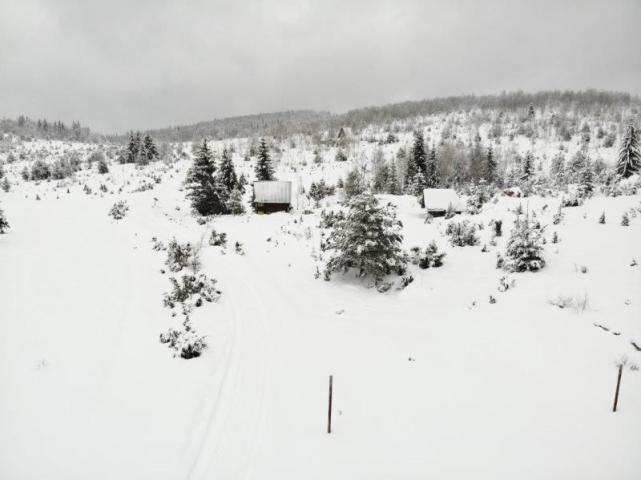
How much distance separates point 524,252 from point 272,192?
81.7 feet

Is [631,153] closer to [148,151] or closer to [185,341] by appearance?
[185,341]

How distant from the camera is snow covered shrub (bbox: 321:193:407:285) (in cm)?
1355

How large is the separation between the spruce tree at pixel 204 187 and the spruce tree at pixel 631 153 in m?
41.0

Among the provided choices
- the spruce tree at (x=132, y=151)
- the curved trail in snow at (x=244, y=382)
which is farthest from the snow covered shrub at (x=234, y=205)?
the spruce tree at (x=132, y=151)

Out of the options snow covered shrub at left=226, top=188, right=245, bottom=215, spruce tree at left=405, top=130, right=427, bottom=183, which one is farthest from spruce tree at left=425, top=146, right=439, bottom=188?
snow covered shrub at left=226, top=188, right=245, bottom=215

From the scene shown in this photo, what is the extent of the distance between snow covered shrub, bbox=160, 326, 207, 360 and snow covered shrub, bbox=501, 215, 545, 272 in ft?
36.1

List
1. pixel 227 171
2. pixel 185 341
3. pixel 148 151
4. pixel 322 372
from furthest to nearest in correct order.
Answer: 1. pixel 148 151
2. pixel 227 171
3. pixel 185 341
4. pixel 322 372

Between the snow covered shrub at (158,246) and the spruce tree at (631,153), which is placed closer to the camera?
the snow covered shrub at (158,246)

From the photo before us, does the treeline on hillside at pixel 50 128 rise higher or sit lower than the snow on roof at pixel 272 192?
higher

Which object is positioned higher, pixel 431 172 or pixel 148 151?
pixel 148 151

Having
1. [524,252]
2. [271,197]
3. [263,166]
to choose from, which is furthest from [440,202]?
[263,166]

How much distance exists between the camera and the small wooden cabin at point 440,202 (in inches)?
1008

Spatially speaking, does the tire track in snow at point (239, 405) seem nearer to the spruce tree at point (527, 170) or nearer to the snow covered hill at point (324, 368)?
the snow covered hill at point (324, 368)

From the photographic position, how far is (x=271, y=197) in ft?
109
